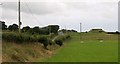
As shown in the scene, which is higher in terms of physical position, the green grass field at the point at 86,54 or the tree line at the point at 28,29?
the tree line at the point at 28,29

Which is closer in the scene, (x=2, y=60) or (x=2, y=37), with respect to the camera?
(x=2, y=60)

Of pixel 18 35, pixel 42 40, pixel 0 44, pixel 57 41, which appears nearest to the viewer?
pixel 0 44

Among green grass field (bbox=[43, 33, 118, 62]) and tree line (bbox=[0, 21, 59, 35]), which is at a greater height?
tree line (bbox=[0, 21, 59, 35])

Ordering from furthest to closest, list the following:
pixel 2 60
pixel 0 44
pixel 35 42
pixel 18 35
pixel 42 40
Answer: pixel 42 40 < pixel 35 42 < pixel 18 35 < pixel 0 44 < pixel 2 60

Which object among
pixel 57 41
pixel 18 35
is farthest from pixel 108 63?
pixel 57 41

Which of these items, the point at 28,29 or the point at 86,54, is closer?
the point at 86,54

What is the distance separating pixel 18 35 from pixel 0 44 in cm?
647

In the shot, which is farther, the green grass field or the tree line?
the tree line

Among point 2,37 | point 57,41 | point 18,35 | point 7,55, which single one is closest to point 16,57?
point 7,55

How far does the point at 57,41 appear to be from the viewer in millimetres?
70312

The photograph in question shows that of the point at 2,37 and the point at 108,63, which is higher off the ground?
the point at 2,37

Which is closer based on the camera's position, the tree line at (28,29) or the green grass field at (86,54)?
the green grass field at (86,54)

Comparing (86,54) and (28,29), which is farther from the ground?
(28,29)

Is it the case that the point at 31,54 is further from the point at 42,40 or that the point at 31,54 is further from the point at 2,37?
the point at 42,40
